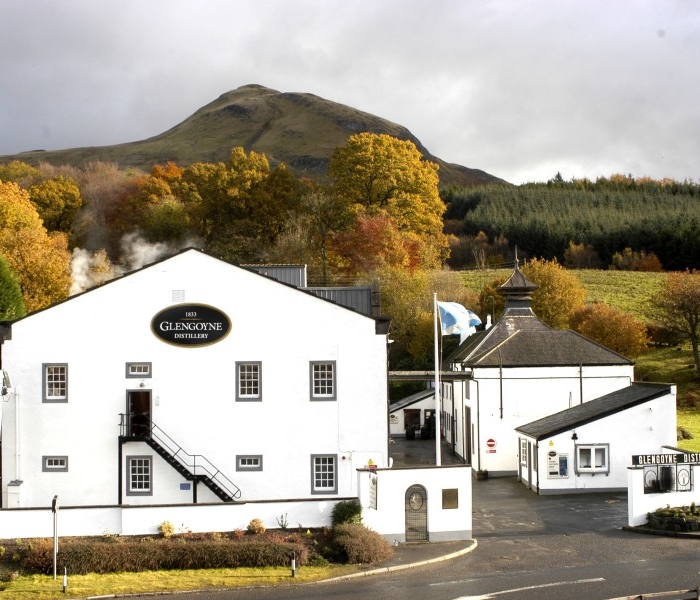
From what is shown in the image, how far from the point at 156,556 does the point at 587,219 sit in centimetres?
12461

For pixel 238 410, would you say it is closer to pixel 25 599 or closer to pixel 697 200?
pixel 25 599

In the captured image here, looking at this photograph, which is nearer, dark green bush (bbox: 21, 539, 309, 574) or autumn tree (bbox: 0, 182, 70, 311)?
dark green bush (bbox: 21, 539, 309, 574)

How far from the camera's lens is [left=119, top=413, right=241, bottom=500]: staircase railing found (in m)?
38.5

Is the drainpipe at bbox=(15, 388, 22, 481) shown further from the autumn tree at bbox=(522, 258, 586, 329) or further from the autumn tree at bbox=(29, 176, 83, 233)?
the autumn tree at bbox=(29, 176, 83, 233)

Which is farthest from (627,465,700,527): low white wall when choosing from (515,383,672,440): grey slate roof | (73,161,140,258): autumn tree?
(73,161,140,258): autumn tree

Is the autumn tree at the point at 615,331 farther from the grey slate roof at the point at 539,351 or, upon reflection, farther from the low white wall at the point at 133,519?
the low white wall at the point at 133,519

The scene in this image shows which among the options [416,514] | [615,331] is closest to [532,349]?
[615,331]

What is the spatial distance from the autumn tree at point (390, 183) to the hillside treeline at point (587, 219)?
52496 millimetres

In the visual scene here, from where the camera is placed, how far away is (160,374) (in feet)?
128

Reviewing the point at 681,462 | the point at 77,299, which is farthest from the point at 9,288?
the point at 681,462

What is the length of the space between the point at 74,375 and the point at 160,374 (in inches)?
126

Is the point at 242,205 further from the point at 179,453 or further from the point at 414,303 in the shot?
the point at 179,453

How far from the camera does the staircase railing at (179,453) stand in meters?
38.5

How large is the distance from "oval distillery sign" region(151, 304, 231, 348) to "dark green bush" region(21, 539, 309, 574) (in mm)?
11016
